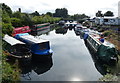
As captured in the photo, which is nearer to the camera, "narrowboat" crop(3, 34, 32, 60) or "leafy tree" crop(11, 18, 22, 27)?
"narrowboat" crop(3, 34, 32, 60)

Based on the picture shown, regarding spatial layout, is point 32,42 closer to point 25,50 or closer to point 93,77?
point 25,50

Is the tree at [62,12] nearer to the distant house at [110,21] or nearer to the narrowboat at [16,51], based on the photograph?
the distant house at [110,21]

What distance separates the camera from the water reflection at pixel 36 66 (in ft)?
44.2

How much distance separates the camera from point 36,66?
15.1 metres

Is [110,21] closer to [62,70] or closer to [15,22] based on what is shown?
[15,22]

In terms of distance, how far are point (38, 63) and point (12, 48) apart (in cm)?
352

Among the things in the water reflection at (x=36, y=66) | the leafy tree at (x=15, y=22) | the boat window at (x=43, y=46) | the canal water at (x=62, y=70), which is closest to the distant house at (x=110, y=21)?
the leafy tree at (x=15, y=22)

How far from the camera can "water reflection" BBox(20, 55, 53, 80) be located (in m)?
13.5

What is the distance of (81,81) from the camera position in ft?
38.1

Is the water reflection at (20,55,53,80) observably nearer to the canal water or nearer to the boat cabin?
the canal water

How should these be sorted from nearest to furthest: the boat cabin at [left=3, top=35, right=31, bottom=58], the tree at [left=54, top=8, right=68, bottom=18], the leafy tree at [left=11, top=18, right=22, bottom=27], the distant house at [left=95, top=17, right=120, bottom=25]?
the boat cabin at [left=3, top=35, right=31, bottom=58], the leafy tree at [left=11, top=18, right=22, bottom=27], the distant house at [left=95, top=17, right=120, bottom=25], the tree at [left=54, top=8, right=68, bottom=18]

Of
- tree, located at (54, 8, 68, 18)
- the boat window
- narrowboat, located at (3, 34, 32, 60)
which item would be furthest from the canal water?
tree, located at (54, 8, 68, 18)

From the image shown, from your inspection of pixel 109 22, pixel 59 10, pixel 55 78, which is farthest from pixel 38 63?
pixel 59 10

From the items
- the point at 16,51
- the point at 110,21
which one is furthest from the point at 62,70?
the point at 110,21
